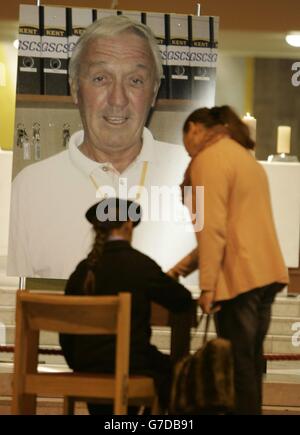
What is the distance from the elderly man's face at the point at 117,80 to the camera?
493 centimetres

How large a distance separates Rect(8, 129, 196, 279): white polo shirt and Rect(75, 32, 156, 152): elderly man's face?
0.18 metres

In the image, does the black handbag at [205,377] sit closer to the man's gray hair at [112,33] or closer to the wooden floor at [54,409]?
the wooden floor at [54,409]

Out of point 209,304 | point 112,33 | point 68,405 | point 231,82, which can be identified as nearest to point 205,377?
point 209,304

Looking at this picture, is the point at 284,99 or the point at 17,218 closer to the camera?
the point at 17,218

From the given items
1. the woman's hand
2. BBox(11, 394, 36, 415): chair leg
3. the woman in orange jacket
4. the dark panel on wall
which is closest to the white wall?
the dark panel on wall

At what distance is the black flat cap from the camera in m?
4.49

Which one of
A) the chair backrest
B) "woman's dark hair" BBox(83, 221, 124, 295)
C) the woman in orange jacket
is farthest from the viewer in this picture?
the woman in orange jacket

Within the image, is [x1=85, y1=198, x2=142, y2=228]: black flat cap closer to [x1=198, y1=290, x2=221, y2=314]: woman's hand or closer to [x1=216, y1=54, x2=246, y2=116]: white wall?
[x1=198, y1=290, x2=221, y2=314]: woman's hand

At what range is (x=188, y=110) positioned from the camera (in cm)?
493

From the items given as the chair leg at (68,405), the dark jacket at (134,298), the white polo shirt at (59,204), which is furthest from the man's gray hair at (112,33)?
the chair leg at (68,405)

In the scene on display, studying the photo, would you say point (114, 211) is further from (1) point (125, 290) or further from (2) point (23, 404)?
(2) point (23, 404)

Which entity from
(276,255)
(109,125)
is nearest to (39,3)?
(109,125)

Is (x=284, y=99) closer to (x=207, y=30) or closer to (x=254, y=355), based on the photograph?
(x=207, y=30)
